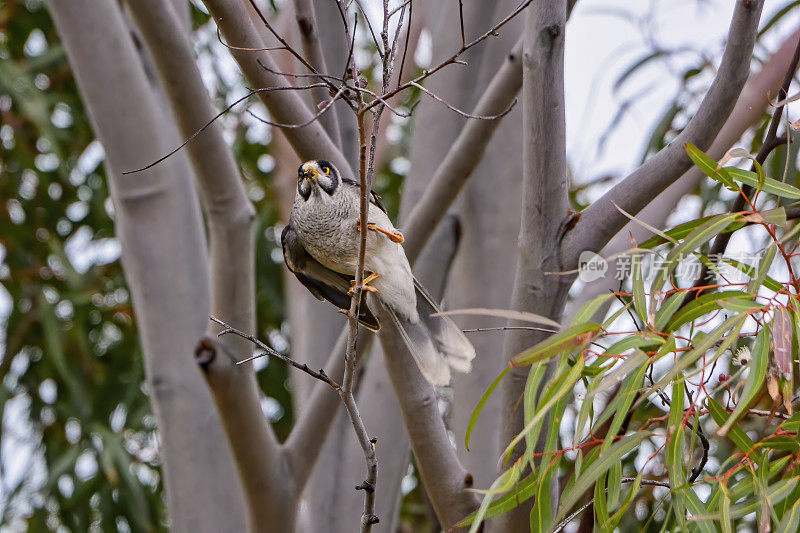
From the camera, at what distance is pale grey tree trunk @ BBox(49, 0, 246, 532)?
161 centimetres

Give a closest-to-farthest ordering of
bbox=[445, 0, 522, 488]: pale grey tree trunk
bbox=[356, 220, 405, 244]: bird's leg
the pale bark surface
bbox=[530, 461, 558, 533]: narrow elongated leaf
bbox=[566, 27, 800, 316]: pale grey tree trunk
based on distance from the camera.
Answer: bbox=[530, 461, 558, 533]: narrow elongated leaf → the pale bark surface → bbox=[356, 220, 405, 244]: bird's leg → bbox=[566, 27, 800, 316]: pale grey tree trunk → bbox=[445, 0, 522, 488]: pale grey tree trunk

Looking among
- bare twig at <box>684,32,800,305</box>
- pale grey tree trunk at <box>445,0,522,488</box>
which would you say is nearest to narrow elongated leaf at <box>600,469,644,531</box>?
bare twig at <box>684,32,800,305</box>

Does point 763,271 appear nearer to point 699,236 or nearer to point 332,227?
point 699,236

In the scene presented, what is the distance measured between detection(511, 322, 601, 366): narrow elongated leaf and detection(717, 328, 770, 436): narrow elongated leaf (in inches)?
6.3

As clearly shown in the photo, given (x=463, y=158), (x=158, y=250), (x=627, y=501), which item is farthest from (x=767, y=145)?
(x=158, y=250)

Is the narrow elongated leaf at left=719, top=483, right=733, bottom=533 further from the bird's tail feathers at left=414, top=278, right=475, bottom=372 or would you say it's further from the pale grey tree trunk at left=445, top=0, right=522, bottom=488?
the pale grey tree trunk at left=445, top=0, right=522, bottom=488

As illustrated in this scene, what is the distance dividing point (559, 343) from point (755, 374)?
7.7 inches

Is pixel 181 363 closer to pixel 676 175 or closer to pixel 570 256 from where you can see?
pixel 570 256

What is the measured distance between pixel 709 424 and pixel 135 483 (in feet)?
5.24

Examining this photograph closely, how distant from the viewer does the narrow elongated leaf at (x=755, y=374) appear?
843mm

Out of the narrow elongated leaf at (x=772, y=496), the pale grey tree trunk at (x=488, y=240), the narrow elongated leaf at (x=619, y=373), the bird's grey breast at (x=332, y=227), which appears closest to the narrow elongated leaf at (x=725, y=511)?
the narrow elongated leaf at (x=772, y=496)

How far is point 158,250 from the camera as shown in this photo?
169cm

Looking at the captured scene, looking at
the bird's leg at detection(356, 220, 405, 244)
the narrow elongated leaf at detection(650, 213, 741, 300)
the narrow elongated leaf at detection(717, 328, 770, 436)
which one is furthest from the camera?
the bird's leg at detection(356, 220, 405, 244)

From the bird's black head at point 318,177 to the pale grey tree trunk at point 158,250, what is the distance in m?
0.44
